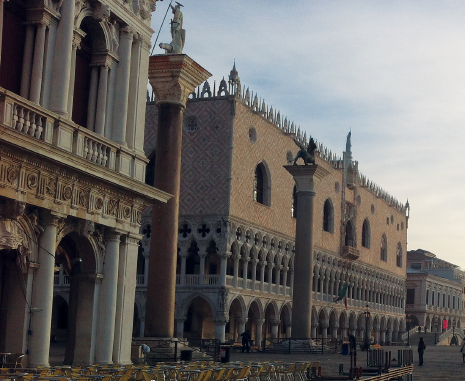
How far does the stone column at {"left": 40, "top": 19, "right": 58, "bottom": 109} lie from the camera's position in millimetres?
15266

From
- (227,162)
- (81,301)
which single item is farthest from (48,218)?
(227,162)

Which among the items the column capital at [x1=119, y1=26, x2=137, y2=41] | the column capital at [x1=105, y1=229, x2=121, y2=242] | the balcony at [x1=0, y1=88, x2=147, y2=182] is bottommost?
the column capital at [x1=105, y1=229, x2=121, y2=242]

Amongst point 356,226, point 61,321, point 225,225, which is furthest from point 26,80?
point 356,226

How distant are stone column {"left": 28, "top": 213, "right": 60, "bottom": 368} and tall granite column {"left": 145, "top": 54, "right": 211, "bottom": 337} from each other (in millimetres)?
5451

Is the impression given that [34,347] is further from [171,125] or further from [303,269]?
[303,269]

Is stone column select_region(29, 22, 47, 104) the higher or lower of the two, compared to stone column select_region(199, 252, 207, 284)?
higher

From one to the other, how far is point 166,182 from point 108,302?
4.31m

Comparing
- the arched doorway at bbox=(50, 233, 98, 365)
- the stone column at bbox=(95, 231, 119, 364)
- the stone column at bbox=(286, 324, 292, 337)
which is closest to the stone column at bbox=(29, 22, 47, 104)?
the arched doorway at bbox=(50, 233, 98, 365)

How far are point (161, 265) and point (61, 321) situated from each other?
2683 centimetres

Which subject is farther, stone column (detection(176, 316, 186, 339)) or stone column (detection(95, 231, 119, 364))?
stone column (detection(176, 316, 186, 339))

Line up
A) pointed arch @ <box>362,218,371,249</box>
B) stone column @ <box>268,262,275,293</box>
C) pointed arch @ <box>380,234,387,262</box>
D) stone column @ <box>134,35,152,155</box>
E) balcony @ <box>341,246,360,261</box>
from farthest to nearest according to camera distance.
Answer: pointed arch @ <box>380,234,387,262</box>, pointed arch @ <box>362,218,371,249</box>, balcony @ <box>341,246,360,261</box>, stone column @ <box>268,262,275,293</box>, stone column @ <box>134,35,152,155</box>

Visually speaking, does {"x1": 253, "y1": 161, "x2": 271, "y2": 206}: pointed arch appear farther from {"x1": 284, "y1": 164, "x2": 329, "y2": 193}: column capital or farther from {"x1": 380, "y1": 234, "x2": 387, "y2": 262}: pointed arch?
{"x1": 380, "y1": 234, "x2": 387, "y2": 262}: pointed arch

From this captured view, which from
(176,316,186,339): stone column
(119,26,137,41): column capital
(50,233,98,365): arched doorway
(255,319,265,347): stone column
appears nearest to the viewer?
(50,233,98,365): arched doorway

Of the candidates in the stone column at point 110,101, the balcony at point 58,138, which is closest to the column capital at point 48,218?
the balcony at point 58,138
